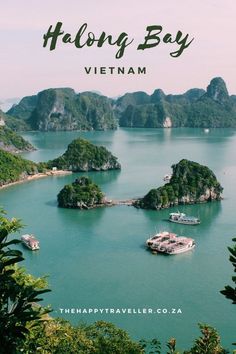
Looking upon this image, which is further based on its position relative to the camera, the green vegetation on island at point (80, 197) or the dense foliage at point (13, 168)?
the dense foliage at point (13, 168)

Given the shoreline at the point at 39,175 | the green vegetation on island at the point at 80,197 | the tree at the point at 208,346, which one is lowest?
the shoreline at the point at 39,175

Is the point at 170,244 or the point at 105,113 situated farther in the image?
the point at 105,113

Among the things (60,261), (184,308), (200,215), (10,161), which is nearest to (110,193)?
(200,215)

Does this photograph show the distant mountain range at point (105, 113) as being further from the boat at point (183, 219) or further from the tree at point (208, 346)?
the tree at point (208, 346)

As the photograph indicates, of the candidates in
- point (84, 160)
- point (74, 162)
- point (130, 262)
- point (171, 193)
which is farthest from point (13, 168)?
point (130, 262)

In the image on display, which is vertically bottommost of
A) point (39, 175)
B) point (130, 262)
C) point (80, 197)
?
Result: point (130, 262)

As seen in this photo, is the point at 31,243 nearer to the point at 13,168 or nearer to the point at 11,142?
the point at 13,168

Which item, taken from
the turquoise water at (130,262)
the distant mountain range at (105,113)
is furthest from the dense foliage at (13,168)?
the distant mountain range at (105,113)
